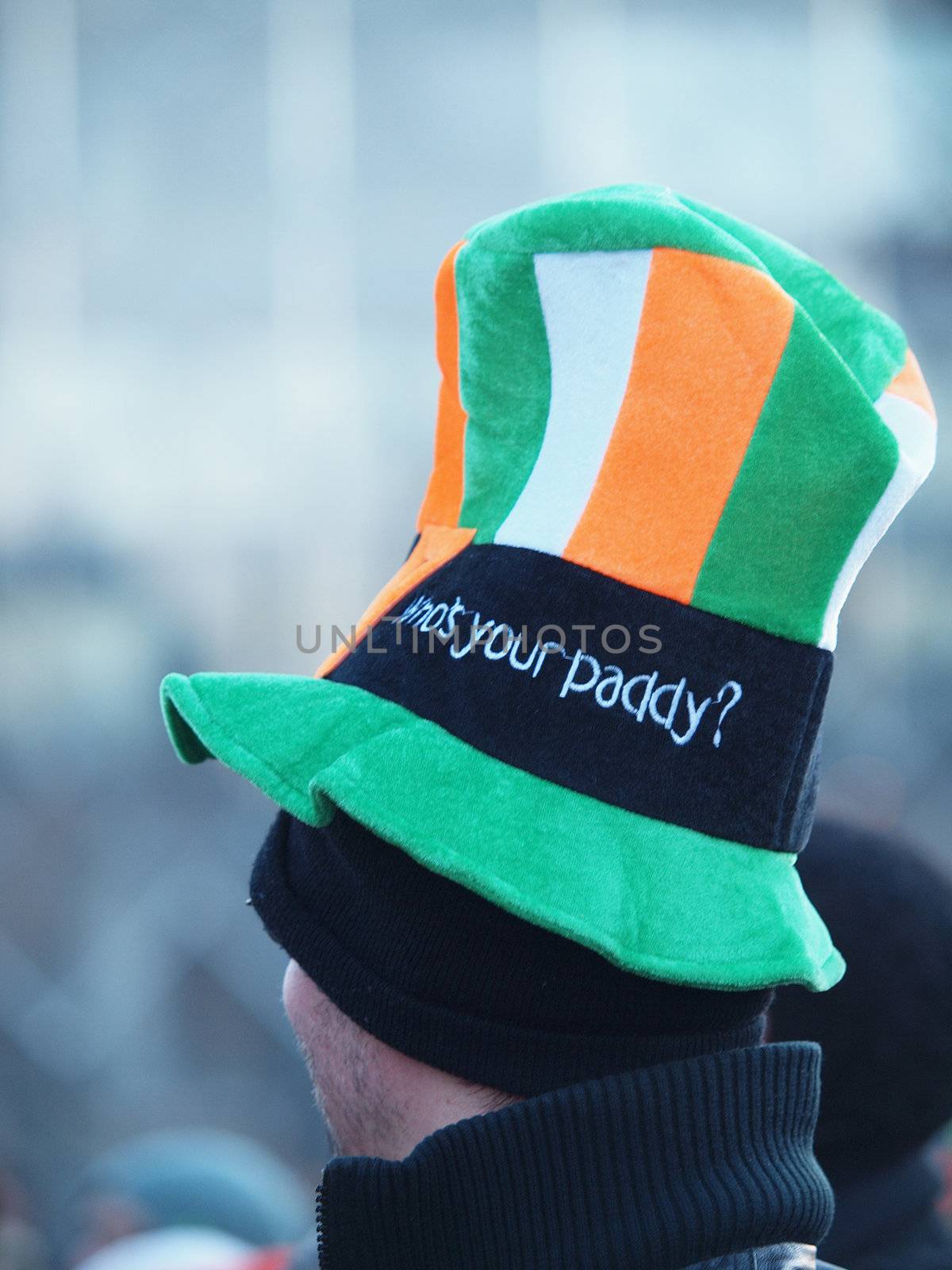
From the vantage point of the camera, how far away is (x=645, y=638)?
2.48 feet

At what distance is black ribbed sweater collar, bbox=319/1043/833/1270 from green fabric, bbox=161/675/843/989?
0.26ft

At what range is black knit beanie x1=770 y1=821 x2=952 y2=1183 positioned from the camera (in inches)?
49.3

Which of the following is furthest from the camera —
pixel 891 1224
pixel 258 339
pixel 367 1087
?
pixel 258 339

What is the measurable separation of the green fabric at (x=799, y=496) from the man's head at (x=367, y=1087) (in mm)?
327

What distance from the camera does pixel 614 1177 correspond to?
2.38ft

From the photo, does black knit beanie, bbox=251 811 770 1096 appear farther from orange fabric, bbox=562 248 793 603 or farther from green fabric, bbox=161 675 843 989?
orange fabric, bbox=562 248 793 603

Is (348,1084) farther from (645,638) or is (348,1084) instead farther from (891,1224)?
(891,1224)

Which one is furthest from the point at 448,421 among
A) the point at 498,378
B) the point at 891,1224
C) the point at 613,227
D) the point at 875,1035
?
the point at 891,1224

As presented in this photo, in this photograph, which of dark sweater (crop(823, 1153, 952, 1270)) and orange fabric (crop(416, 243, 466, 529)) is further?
dark sweater (crop(823, 1153, 952, 1270))

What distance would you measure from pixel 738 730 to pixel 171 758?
169 inches

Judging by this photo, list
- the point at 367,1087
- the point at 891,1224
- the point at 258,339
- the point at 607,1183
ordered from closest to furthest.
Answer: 1. the point at 607,1183
2. the point at 367,1087
3. the point at 891,1224
4. the point at 258,339

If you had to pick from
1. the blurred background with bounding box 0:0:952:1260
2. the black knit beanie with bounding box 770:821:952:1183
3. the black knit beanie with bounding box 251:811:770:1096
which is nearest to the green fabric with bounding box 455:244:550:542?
the black knit beanie with bounding box 251:811:770:1096

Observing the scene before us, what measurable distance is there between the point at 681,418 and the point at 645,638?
130 millimetres

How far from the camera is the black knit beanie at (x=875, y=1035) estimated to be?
4.10 ft
